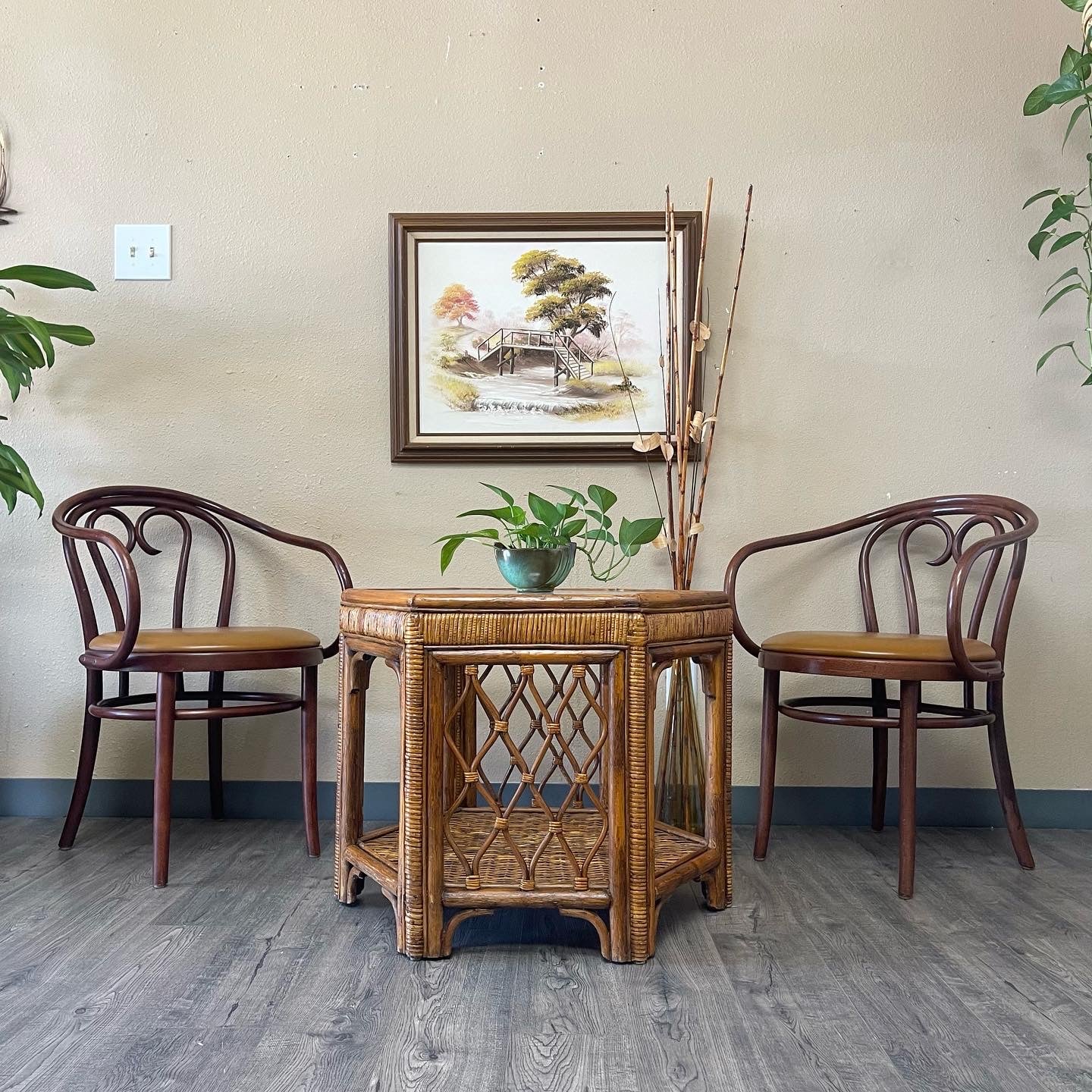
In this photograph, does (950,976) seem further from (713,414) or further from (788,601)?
(713,414)

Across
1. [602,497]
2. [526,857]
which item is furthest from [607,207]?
[526,857]

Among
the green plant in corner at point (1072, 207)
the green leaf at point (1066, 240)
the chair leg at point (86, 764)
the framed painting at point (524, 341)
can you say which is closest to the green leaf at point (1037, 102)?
the green plant in corner at point (1072, 207)

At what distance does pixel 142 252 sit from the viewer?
8.20 ft

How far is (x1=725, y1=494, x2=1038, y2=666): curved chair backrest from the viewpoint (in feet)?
7.06

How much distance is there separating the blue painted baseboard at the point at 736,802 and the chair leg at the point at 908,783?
549 millimetres

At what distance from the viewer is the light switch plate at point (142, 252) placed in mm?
2498

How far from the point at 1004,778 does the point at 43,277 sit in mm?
2401

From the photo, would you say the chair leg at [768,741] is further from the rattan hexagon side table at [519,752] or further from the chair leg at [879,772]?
the rattan hexagon side table at [519,752]

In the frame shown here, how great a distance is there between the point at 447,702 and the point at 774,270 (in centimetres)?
155

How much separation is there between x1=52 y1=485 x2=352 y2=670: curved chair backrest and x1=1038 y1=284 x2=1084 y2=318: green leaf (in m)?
1.83

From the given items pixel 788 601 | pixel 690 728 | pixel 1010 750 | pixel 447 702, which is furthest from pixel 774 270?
pixel 447 702

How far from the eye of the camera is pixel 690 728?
2094 mm

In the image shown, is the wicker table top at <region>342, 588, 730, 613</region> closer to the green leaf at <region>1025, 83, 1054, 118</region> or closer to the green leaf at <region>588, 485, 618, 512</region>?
the green leaf at <region>588, 485, 618, 512</region>

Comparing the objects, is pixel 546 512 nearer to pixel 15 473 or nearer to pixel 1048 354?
pixel 15 473
